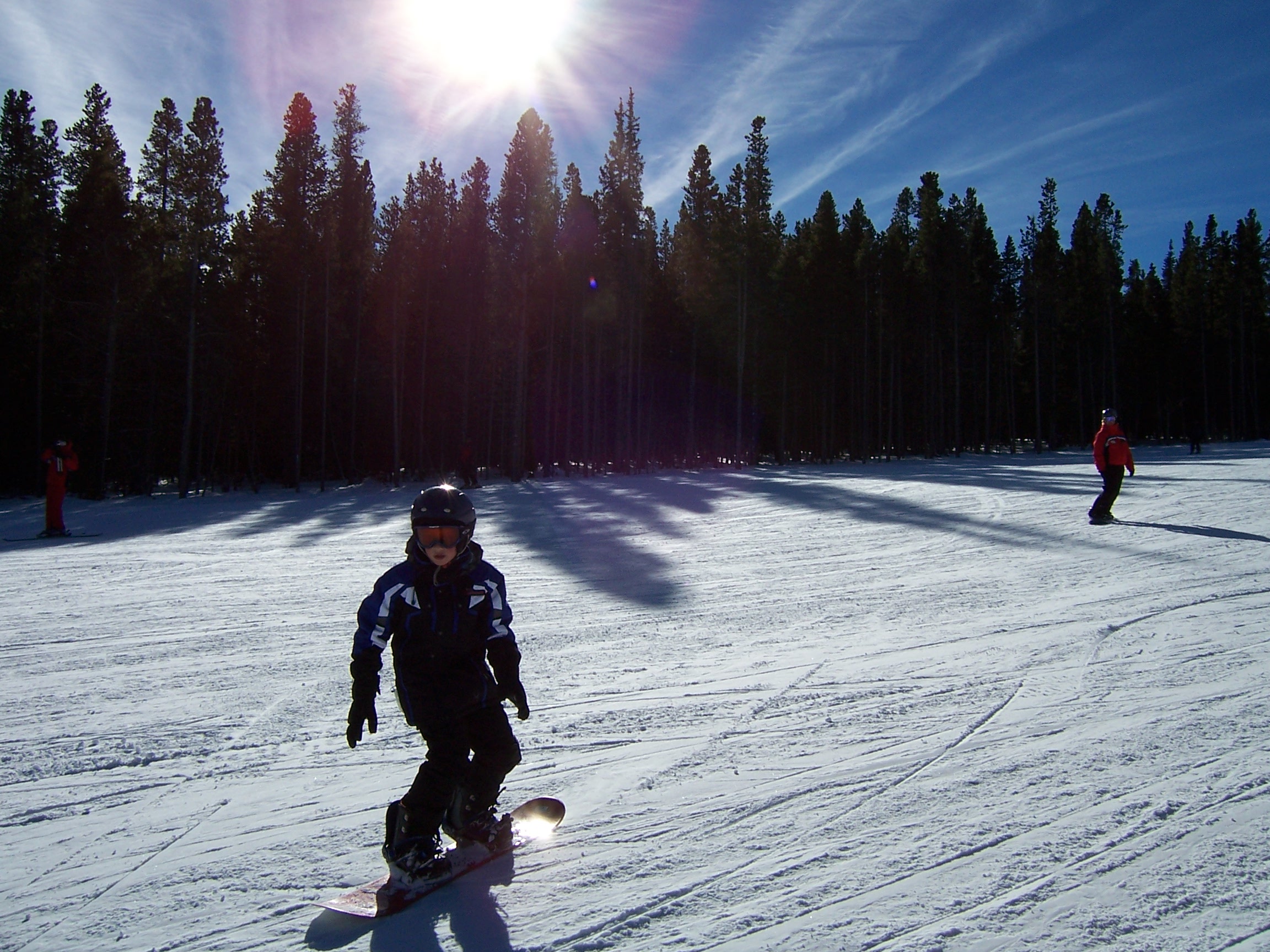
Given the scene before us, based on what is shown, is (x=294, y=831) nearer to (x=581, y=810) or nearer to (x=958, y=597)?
(x=581, y=810)

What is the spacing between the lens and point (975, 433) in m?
57.0

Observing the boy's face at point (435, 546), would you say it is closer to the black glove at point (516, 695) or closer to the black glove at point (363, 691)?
the black glove at point (363, 691)

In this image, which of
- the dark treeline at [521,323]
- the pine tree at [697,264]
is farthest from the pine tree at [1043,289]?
the pine tree at [697,264]

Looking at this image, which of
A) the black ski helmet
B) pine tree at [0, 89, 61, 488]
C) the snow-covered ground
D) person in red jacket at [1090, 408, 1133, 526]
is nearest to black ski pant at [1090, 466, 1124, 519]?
person in red jacket at [1090, 408, 1133, 526]

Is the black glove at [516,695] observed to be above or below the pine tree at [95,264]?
below

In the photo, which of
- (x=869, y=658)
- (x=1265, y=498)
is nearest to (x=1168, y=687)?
(x=869, y=658)

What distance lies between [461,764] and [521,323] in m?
31.9

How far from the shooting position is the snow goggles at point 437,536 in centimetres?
313

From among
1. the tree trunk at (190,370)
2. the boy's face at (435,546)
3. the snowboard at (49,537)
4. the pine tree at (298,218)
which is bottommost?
the snowboard at (49,537)

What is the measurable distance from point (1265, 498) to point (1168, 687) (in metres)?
14.2

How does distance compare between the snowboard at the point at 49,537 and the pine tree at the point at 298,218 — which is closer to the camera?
the snowboard at the point at 49,537

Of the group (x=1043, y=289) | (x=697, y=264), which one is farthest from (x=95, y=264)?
(x=1043, y=289)

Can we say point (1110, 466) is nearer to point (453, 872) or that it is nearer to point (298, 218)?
point (453, 872)

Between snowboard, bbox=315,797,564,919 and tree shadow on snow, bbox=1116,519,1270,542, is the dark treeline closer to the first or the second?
tree shadow on snow, bbox=1116,519,1270,542
